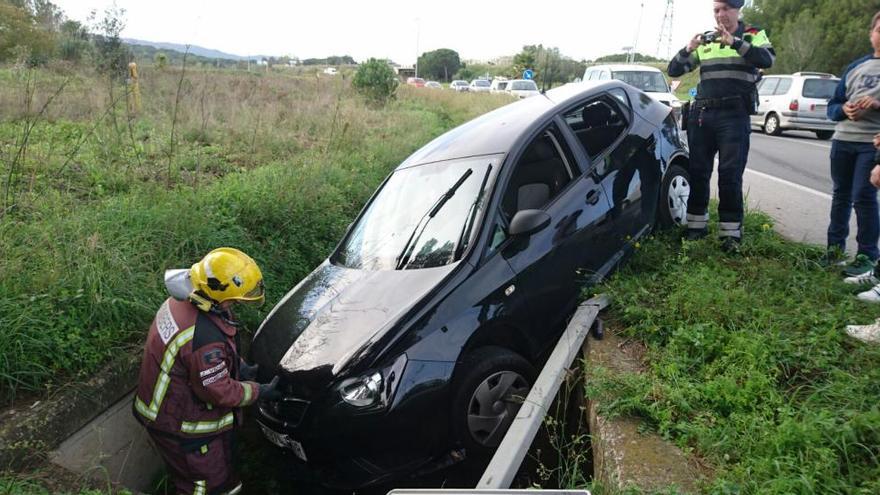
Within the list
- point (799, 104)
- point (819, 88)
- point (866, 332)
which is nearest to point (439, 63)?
point (819, 88)

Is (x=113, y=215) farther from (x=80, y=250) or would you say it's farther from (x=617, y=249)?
(x=617, y=249)

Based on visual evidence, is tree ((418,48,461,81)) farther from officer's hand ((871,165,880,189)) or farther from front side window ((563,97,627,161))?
officer's hand ((871,165,880,189))

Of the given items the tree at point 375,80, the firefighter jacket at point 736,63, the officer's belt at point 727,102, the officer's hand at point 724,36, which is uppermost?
the tree at point 375,80

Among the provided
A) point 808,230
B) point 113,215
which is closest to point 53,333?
point 113,215

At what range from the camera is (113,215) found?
14.3 ft

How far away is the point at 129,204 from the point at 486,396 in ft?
11.4

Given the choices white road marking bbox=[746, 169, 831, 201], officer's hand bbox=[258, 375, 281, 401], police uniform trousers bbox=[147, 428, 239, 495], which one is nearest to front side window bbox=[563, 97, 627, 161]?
officer's hand bbox=[258, 375, 281, 401]

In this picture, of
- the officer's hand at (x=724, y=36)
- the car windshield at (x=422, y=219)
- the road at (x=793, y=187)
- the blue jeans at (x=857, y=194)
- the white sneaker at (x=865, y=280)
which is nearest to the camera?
the car windshield at (x=422, y=219)

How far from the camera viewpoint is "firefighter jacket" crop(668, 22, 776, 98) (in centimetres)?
399

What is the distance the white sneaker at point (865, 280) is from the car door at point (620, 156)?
133 centimetres

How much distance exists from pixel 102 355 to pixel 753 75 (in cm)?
486

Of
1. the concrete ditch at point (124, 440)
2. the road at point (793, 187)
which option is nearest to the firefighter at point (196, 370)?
the concrete ditch at point (124, 440)

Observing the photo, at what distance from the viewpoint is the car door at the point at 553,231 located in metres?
3.35

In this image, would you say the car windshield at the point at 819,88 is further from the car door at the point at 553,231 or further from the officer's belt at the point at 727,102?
the car door at the point at 553,231
